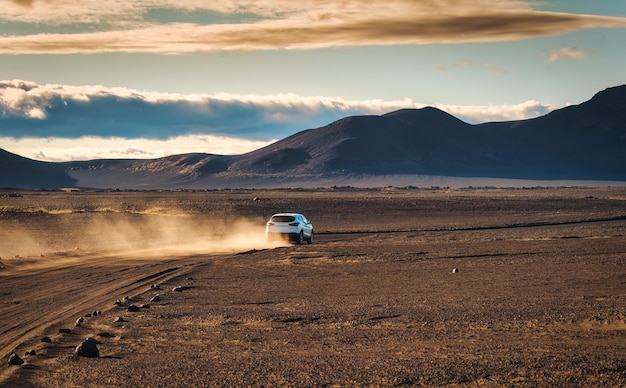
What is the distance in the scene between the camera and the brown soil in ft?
36.9

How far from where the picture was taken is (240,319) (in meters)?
16.0

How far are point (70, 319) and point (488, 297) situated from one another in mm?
8837

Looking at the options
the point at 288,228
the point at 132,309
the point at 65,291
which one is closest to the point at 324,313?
the point at 132,309

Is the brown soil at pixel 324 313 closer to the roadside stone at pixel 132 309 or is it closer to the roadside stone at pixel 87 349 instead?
the roadside stone at pixel 87 349

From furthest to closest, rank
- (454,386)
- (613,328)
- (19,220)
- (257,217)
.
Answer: (257,217)
(19,220)
(613,328)
(454,386)

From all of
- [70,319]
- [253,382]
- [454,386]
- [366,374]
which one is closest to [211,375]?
[253,382]

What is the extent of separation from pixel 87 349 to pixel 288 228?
2410cm

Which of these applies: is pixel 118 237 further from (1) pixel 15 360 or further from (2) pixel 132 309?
(1) pixel 15 360

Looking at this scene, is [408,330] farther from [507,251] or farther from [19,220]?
[19,220]

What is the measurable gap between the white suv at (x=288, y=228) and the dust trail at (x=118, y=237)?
0.50 metres

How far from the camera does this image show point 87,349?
12.4 meters

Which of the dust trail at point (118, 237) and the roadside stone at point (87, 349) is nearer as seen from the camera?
the roadside stone at point (87, 349)

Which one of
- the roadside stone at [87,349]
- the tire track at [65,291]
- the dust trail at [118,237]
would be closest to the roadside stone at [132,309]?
the tire track at [65,291]

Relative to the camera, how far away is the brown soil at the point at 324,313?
11258 millimetres
